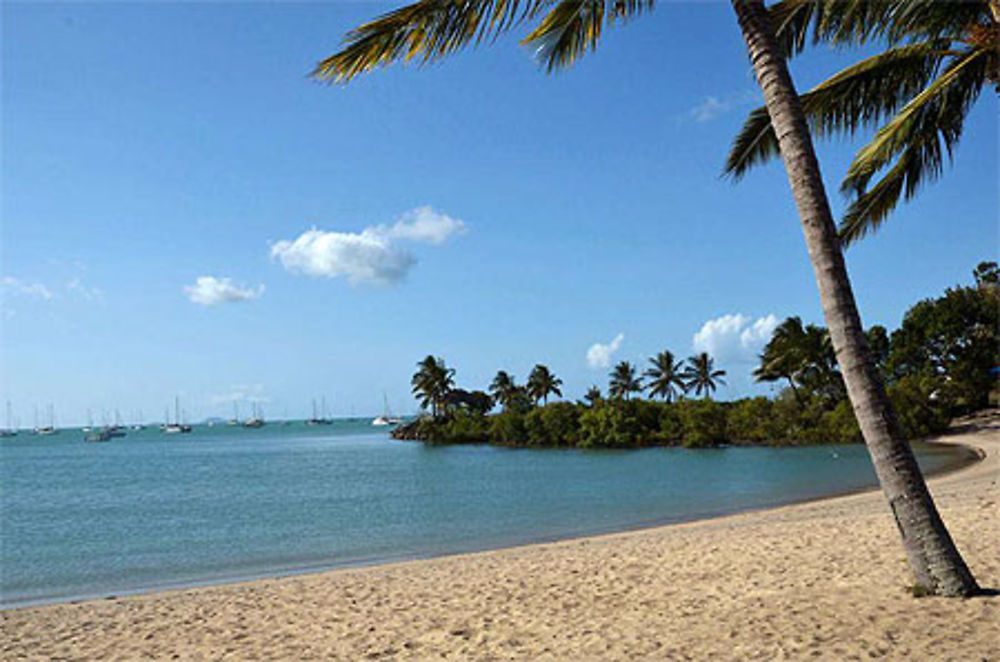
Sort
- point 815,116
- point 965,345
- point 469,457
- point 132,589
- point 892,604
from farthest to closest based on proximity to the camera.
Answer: point 469,457, point 965,345, point 132,589, point 815,116, point 892,604

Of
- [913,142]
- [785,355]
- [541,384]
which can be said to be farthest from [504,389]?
[913,142]

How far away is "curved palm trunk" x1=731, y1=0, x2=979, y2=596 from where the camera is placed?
573cm

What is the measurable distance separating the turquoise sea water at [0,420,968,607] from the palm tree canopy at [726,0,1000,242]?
12.3 meters

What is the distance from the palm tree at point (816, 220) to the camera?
18.9 ft

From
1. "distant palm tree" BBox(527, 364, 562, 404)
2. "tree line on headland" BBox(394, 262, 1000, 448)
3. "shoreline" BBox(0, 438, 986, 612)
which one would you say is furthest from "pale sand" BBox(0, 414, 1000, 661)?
"distant palm tree" BBox(527, 364, 562, 404)

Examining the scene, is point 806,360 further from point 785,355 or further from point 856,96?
point 856,96

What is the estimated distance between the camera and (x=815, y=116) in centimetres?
863

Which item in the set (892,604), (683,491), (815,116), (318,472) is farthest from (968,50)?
(318,472)

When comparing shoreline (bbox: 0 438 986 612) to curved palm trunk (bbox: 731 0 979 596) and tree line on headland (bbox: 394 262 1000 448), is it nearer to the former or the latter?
curved palm trunk (bbox: 731 0 979 596)

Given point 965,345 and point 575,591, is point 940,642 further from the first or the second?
point 965,345

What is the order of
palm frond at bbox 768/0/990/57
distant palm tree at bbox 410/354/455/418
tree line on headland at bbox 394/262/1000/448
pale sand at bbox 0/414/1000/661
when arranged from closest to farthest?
pale sand at bbox 0/414/1000/661
palm frond at bbox 768/0/990/57
tree line on headland at bbox 394/262/1000/448
distant palm tree at bbox 410/354/455/418

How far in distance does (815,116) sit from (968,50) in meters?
1.66

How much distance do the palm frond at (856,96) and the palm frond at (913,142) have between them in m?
0.24

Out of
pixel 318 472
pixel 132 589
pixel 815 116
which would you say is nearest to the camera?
pixel 815 116
